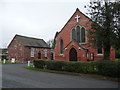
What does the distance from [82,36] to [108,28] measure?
431 inches

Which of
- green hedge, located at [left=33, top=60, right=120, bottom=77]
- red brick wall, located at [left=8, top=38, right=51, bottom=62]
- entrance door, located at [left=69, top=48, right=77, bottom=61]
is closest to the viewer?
green hedge, located at [left=33, top=60, right=120, bottom=77]

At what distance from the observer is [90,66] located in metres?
13.2

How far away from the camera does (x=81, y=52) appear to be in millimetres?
21734

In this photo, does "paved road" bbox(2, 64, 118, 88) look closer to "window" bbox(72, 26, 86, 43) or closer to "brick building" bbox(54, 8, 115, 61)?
"brick building" bbox(54, 8, 115, 61)

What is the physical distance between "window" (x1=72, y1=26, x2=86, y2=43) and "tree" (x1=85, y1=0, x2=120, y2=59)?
9220 mm

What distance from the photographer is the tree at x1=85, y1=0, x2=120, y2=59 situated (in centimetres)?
1253

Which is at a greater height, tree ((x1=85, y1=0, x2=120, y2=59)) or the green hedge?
tree ((x1=85, y1=0, x2=120, y2=59))

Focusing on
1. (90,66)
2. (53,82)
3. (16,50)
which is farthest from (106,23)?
(16,50)

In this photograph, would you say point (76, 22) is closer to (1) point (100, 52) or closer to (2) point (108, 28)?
(1) point (100, 52)

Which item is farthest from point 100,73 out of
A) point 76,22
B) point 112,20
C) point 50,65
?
point 76,22

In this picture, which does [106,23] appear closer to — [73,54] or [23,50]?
[73,54]

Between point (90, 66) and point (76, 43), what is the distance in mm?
9572

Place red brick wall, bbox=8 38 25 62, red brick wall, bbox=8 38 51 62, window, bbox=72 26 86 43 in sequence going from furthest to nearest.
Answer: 1. red brick wall, bbox=8 38 25 62
2. red brick wall, bbox=8 38 51 62
3. window, bbox=72 26 86 43

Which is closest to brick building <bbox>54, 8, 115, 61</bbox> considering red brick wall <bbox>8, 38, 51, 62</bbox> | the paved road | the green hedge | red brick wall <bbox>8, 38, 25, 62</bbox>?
the green hedge
